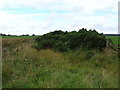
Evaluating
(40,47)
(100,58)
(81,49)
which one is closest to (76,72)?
(100,58)

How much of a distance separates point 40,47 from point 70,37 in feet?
6.42

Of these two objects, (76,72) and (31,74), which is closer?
(31,74)

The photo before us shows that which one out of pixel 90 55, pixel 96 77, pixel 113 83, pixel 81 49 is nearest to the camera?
pixel 113 83

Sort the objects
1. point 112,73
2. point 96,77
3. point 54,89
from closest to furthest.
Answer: point 54,89, point 96,77, point 112,73

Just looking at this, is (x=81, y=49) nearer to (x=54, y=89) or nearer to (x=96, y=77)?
(x=96, y=77)

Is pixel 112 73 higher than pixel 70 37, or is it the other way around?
pixel 70 37

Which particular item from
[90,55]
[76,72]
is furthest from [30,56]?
[76,72]

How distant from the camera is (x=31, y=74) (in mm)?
7602

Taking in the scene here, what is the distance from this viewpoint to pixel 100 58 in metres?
11.2

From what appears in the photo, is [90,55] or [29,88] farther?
[90,55]

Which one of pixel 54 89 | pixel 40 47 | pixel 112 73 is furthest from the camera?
pixel 40 47

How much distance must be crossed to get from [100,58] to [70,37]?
4.50m

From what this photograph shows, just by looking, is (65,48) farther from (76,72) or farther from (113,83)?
(113,83)

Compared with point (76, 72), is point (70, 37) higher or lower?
higher
